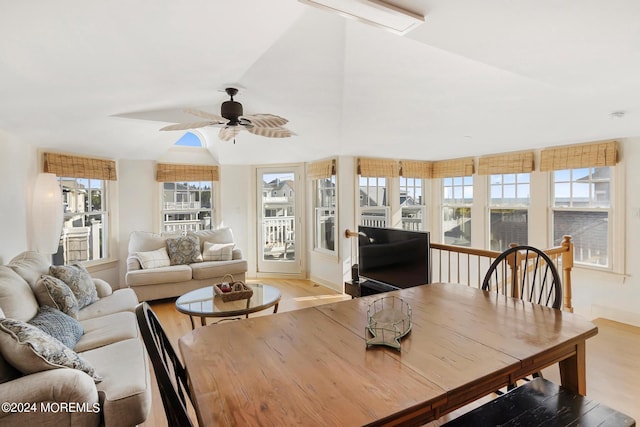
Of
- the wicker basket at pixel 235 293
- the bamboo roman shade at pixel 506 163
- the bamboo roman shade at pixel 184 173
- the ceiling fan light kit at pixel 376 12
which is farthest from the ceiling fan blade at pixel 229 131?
the bamboo roman shade at pixel 506 163

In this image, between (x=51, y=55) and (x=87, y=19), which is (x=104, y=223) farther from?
(x=87, y=19)

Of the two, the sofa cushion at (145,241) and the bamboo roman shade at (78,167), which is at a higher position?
the bamboo roman shade at (78,167)

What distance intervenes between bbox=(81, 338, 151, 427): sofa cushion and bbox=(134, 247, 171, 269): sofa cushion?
2.53m

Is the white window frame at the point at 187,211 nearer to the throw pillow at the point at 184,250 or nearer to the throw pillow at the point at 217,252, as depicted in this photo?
the throw pillow at the point at 184,250

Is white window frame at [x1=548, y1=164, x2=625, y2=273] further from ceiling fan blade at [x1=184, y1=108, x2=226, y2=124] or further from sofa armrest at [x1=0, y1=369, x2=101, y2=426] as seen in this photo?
sofa armrest at [x1=0, y1=369, x2=101, y2=426]

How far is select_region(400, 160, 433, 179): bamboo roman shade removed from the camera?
5.73 metres

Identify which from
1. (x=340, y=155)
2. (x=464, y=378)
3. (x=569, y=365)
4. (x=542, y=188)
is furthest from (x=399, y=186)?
(x=464, y=378)

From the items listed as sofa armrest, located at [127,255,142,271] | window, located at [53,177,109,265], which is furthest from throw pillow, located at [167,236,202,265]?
window, located at [53,177,109,265]

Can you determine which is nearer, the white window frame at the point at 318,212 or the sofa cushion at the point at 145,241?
the sofa cushion at the point at 145,241

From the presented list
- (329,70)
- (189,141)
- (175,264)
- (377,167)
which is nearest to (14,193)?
(175,264)

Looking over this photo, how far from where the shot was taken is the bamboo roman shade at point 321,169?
5.14 metres

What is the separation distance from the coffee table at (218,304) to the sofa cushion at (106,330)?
1.35 feet

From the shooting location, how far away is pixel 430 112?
11.2 ft

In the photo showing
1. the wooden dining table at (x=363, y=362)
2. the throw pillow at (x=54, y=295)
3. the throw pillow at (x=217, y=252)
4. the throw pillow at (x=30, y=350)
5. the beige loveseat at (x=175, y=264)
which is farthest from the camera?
the throw pillow at (x=217, y=252)
